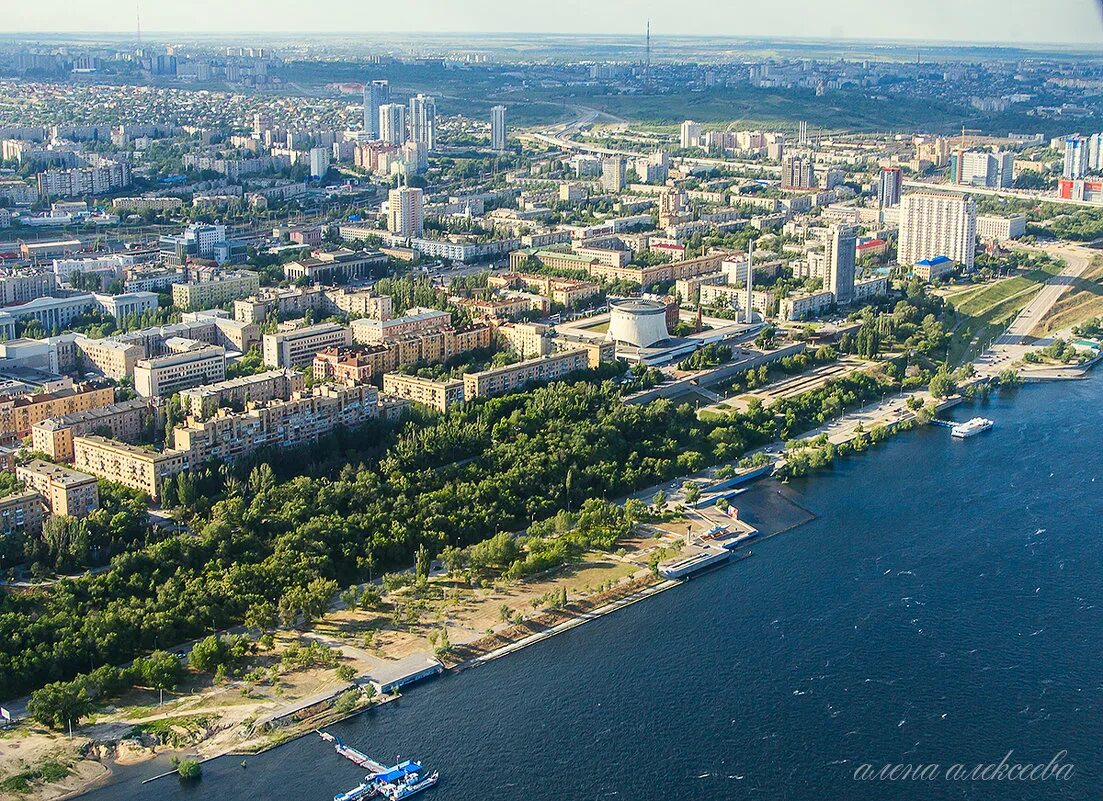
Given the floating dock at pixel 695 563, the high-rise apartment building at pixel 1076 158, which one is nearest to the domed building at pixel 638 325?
the floating dock at pixel 695 563

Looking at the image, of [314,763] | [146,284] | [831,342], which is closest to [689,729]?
[314,763]

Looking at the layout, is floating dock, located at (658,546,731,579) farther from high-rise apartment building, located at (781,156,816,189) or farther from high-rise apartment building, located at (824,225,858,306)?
high-rise apartment building, located at (781,156,816,189)

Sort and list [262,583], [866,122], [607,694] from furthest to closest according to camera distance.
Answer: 1. [866,122]
2. [262,583]
3. [607,694]

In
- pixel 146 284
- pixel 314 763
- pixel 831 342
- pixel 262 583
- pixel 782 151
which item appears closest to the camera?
pixel 314 763

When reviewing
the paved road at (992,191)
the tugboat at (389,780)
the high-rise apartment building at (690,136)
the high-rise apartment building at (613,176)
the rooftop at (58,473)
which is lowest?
the tugboat at (389,780)

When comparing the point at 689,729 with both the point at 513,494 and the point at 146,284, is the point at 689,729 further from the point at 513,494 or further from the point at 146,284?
the point at 146,284

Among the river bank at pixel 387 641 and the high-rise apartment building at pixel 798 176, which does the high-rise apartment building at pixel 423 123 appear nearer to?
the high-rise apartment building at pixel 798 176

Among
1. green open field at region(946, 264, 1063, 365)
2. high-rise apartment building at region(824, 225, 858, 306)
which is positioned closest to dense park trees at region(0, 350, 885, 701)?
green open field at region(946, 264, 1063, 365)

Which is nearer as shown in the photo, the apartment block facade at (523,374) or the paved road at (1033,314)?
the apartment block facade at (523,374)
